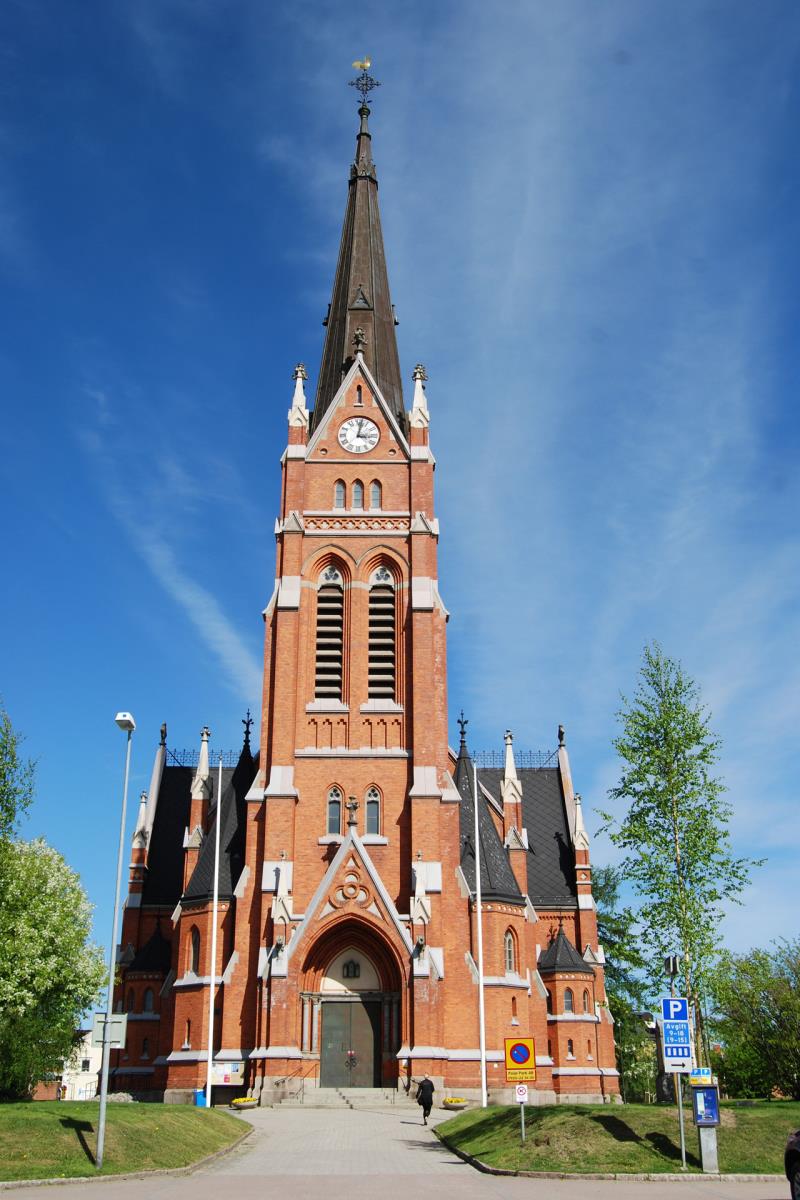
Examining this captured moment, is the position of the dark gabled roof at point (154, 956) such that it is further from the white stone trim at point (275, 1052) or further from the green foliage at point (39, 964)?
the white stone trim at point (275, 1052)

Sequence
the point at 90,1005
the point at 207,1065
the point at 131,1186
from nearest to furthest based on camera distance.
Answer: the point at 131,1186 → the point at 207,1065 → the point at 90,1005

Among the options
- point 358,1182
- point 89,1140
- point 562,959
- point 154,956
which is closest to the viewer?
point 358,1182

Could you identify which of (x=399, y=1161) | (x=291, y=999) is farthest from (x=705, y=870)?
(x=291, y=999)

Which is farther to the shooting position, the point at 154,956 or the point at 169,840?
the point at 169,840

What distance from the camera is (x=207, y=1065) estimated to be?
3806 centimetres

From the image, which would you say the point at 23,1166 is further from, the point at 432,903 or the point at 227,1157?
the point at 432,903

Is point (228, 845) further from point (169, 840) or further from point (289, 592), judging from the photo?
point (289, 592)

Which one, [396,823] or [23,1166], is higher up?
[396,823]

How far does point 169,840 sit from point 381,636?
15.6 meters

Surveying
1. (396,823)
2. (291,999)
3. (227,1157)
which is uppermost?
(396,823)

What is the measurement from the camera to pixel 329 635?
45.0m

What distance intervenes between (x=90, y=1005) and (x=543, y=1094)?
59.7 ft

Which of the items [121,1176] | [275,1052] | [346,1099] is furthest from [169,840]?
[121,1176]

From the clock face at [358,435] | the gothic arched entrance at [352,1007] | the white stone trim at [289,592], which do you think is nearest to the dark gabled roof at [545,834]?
the gothic arched entrance at [352,1007]
